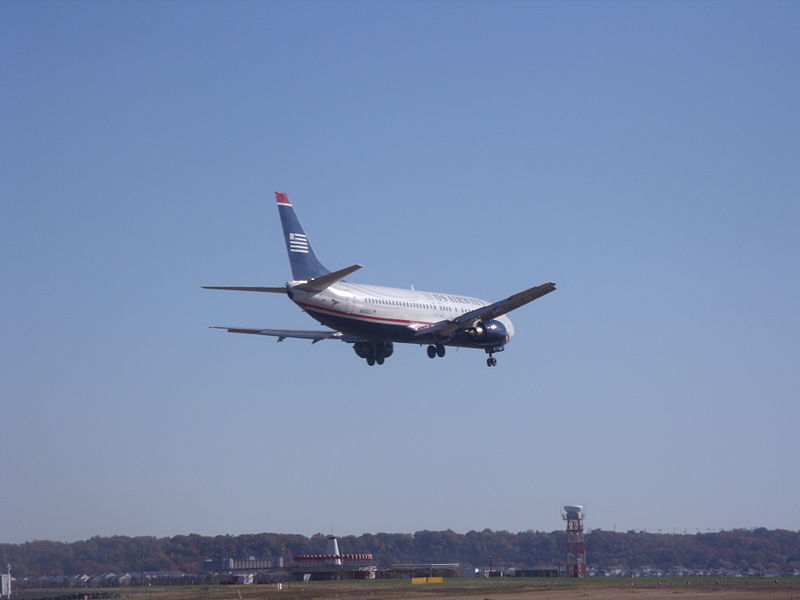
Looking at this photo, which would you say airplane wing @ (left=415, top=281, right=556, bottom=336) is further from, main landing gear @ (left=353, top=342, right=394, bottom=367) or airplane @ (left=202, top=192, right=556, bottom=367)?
main landing gear @ (left=353, top=342, right=394, bottom=367)

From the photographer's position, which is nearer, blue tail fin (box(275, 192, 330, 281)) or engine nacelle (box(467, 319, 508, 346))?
blue tail fin (box(275, 192, 330, 281))

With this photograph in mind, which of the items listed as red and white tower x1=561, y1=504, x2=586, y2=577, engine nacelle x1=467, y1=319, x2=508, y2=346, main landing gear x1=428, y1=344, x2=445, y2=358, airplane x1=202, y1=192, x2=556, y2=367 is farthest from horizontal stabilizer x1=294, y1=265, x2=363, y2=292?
red and white tower x1=561, y1=504, x2=586, y2=577

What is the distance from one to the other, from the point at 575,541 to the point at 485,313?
4002 centimetres

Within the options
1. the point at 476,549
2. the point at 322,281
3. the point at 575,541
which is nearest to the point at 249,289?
the point at 322,281

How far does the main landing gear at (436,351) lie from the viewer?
71.9 m

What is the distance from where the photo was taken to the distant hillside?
4921 inches

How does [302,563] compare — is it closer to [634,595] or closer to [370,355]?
[370,355]

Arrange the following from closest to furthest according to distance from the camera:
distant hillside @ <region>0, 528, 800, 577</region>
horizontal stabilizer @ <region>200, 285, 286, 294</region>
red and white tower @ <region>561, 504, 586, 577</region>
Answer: horizontal stabilizer @ <region>200, 285, 286, 294</region>, red and white tower @ <region>561, 504, 586, 577</region>, distant hillside @ <region>0, 528, 800, 577</region>

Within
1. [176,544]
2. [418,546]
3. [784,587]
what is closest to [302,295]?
[784,587]

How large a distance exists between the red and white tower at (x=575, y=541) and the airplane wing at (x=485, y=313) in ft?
124

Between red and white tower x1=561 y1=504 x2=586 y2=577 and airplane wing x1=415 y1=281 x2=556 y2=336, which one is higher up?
airplane wing x1=415 y1=281 x2=556 y2=336

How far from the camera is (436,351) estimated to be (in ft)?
236

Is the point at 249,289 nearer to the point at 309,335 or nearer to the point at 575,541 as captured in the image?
the point at 309,335

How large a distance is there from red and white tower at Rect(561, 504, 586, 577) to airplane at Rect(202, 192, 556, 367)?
32808 millimetres
